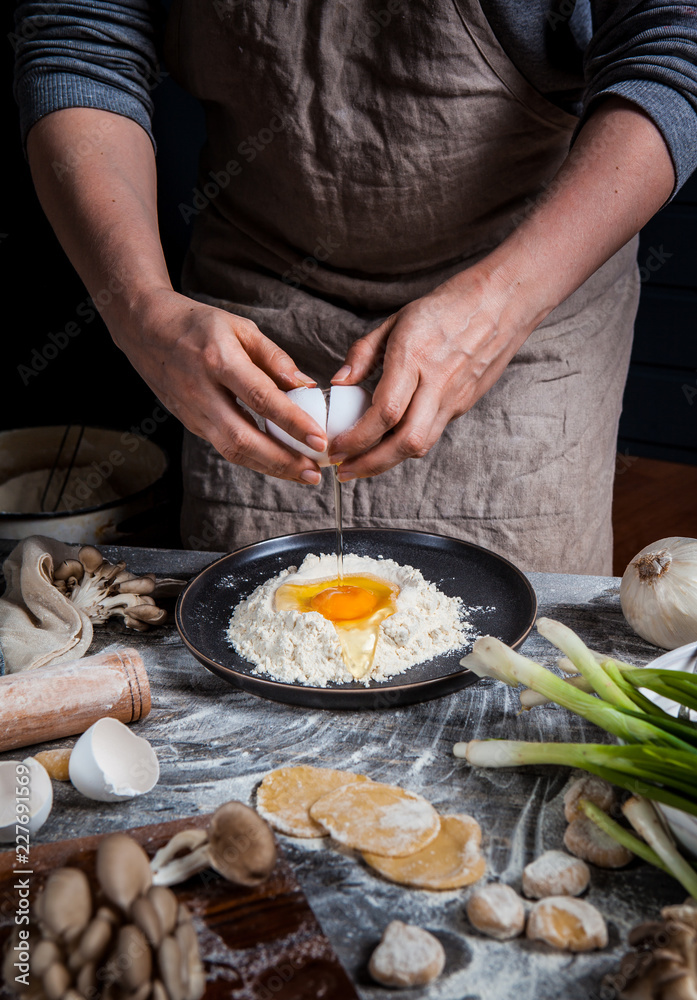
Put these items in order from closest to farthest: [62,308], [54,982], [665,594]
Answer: [54,982], [665,594], [62,308]

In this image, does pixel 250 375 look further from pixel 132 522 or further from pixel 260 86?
pixel 132 522

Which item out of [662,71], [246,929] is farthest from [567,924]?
[662,71]

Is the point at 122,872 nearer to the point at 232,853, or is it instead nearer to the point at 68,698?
the point at 232,853

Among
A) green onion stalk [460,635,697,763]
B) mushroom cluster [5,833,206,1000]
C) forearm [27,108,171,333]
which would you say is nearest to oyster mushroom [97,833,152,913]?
mushroom cluster [5,833,206,1000]

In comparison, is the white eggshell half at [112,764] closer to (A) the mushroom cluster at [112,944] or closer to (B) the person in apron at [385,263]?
(A) the mushroom cluster at [112,944]

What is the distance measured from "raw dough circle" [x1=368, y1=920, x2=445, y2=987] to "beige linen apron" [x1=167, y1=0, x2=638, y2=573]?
977mm

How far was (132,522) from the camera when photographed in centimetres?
173

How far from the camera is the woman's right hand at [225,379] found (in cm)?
109

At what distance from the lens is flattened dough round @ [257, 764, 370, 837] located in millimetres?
822

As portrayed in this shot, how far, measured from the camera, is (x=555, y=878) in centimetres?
74

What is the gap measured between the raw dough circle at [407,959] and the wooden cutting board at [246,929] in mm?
33

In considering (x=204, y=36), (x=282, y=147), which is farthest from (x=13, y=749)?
(x=204, y=36)

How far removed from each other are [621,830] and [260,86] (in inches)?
49.7

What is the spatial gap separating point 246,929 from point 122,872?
0.13 meters
